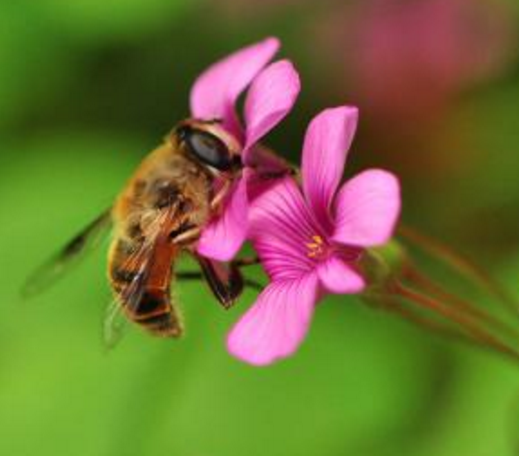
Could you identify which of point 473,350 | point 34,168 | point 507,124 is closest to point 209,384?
point 473,350

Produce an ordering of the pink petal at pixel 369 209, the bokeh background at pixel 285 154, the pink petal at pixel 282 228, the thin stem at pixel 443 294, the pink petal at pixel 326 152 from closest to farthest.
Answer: the pink petal at pixel 369 209
the pink petal at pixel 326 152
the pink petal at pixel 282 228
the thin stem at pixel 443 294
the bokeh background at pixel 285 154

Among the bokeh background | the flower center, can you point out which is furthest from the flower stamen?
the bokeh background

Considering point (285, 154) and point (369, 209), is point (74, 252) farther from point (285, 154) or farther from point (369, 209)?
point (285, 154)

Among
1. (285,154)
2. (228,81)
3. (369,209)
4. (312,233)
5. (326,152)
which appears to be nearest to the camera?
(369,209)

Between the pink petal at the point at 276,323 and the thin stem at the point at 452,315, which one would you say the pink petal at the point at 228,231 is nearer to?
the pink petal at the point at 276,323

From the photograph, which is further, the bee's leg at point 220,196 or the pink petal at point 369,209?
the bee's leg at point 220,196

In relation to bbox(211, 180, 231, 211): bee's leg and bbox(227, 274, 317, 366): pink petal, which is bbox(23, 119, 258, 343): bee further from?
bbox(227, 274, 317, 366): pink petal

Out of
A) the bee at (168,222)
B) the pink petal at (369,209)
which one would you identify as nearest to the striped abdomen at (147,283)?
the bee at (168,222)

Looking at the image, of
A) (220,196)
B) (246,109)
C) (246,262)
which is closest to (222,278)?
(246,262)
